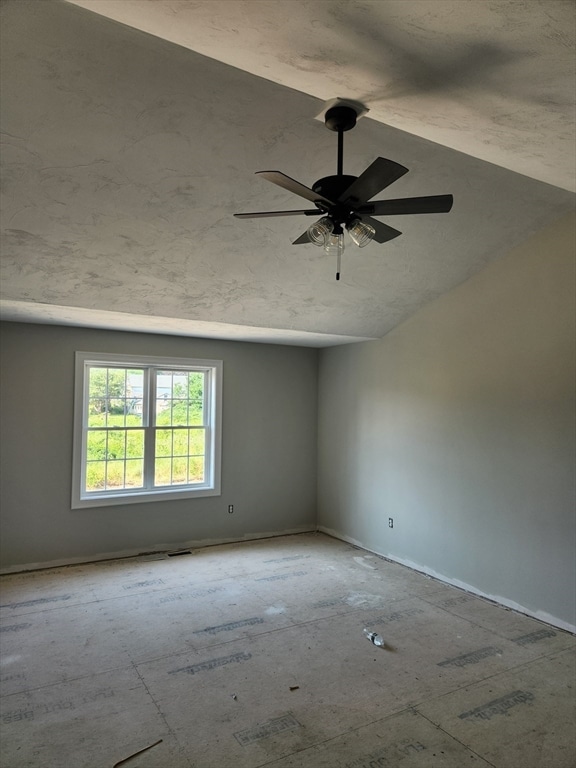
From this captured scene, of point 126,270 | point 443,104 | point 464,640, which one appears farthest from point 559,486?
point 126,270

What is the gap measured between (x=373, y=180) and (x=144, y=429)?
173 inches

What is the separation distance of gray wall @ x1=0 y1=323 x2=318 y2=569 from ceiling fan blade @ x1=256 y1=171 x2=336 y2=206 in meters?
3.86

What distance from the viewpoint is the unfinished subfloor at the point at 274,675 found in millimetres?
2441

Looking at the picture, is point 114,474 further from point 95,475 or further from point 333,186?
point 333,186

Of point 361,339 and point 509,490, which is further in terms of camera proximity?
point 361,339

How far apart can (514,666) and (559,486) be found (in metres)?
1.36

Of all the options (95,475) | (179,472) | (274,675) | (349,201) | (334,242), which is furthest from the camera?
(179,472)

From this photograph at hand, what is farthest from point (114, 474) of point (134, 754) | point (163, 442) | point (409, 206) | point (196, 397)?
point (409, 206)

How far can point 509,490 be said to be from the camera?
13.9 ft

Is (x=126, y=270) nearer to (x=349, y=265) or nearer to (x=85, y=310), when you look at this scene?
(x=85, y=310)

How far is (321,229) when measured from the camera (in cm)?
241

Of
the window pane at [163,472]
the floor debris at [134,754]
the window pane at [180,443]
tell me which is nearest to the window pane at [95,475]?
the window pane at [163,472]

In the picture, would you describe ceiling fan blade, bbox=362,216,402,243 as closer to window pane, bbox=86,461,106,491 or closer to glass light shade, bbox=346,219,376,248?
glass light shade, bbox=346,219,376,248

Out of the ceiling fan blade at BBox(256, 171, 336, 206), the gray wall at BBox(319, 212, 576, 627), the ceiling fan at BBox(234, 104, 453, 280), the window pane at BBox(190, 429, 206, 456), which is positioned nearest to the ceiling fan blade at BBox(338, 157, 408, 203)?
the ceiling fan at BBox(234, 104, 453, 280)
